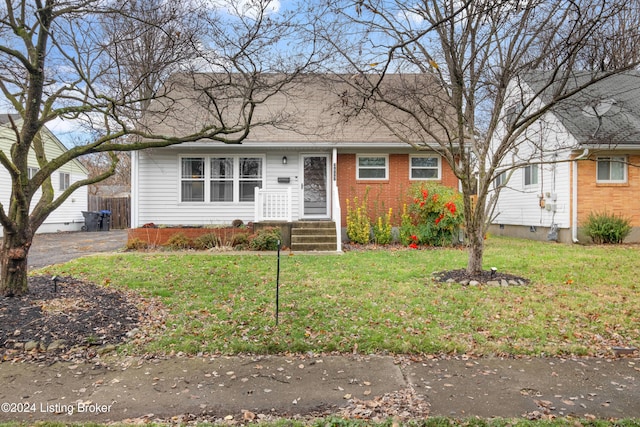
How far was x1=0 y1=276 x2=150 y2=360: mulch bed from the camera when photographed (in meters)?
4.33

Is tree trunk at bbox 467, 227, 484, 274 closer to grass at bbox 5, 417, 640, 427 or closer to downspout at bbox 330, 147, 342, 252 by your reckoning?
grass at bbox 5, 417, 640, 427

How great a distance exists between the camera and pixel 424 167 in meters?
13.5

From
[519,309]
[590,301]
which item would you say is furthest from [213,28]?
[590,301]

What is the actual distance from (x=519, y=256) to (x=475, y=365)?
6.72 m

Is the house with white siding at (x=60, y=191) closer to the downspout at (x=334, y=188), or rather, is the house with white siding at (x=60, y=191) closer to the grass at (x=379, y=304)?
the grass at (x=379, y=304)

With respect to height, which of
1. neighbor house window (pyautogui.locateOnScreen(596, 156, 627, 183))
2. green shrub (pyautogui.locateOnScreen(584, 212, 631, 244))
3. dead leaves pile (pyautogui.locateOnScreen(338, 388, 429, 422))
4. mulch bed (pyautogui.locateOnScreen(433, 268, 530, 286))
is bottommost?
dead leaves pile (pyautogui.locateOnScreen(338, 388, 429, 422))

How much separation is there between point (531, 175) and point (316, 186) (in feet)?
27.4

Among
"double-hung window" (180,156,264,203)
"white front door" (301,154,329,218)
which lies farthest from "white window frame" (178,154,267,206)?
"white front door" (301,154,329,218)

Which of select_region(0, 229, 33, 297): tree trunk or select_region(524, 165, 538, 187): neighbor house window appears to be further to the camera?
select_region(524, 165, 538, 187): neighbor house window

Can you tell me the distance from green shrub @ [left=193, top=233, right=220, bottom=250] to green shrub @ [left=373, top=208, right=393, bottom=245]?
4.75 meters

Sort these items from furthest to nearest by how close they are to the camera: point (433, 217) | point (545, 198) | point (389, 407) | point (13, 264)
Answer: point (545, 198), point (433, 217), point (13, 264), point (389, 407)

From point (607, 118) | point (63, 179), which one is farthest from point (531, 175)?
point (63, 179)

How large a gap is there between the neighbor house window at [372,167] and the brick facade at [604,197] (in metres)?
6.17

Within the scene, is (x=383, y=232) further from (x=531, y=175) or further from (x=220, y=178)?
(x=531, y=175)
